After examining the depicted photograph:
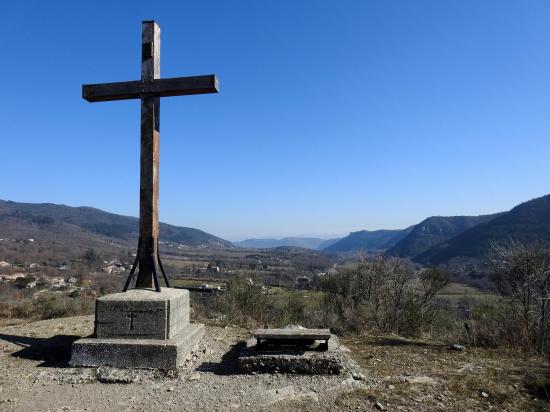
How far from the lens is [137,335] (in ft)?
18.1

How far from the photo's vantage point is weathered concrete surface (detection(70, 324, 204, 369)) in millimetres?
5211

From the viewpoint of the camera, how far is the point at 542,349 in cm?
674

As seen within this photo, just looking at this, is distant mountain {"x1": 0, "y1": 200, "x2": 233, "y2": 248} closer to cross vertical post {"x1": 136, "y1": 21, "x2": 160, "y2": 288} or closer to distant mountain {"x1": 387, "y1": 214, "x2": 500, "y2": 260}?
distant mountain {"x1": 387, "y1": 214, "x2": 500, "y2": 260}

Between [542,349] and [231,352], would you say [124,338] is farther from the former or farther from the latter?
[542,349]

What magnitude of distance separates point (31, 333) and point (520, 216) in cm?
6090

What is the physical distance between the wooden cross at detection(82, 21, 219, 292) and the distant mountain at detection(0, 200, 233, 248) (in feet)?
238

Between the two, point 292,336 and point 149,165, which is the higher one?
point 149,165

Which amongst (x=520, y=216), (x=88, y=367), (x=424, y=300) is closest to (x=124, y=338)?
(x=88, y=367)

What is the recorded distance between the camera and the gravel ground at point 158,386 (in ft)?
14.0

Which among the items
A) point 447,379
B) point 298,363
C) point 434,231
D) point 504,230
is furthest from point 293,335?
point 434,231

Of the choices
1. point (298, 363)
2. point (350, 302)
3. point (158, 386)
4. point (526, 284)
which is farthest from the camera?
point (350, 302)

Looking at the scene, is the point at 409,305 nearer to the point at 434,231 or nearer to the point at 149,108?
the point at 149,108

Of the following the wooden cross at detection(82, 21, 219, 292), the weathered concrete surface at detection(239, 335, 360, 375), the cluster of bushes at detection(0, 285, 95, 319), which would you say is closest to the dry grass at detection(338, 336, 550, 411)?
the weathered concrete surface at detection(239, 335, 360, 375)

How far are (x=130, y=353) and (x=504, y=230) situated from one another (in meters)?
59.4
